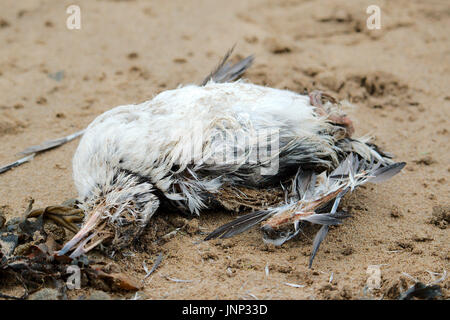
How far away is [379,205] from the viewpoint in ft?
11.9

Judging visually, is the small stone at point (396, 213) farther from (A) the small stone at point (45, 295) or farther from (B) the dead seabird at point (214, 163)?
(A) the small stone at point (45, 295)

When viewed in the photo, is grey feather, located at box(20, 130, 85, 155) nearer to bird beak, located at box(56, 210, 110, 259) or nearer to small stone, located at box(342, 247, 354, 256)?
bird beak, located at box(56, 210, 110, 259)

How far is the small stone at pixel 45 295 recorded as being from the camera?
271 cm

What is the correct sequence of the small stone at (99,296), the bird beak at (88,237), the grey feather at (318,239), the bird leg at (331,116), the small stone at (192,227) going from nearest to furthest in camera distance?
the small stone at (99,296)
the bird beak at (88,237)
the grey feather at (318,239)
the small stone at (192,227)
the bird leg at (331,116)

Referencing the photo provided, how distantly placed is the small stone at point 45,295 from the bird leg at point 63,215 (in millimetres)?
491

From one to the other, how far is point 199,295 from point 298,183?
3.51ft

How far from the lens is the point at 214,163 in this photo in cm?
327

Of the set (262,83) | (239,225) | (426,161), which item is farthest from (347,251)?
(262,83)

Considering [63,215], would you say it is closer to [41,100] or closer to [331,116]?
[331,116]

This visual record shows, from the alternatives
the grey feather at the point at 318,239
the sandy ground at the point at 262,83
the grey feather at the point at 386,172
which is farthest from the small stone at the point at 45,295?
the grey feather at the point at 386,172

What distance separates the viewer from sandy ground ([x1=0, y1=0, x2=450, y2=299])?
302cm

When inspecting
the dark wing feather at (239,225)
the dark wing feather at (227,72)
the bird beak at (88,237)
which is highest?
the dark wing feather at (227,72)

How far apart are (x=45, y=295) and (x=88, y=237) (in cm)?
39

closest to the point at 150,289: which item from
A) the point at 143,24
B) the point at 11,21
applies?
the point at 143,24
